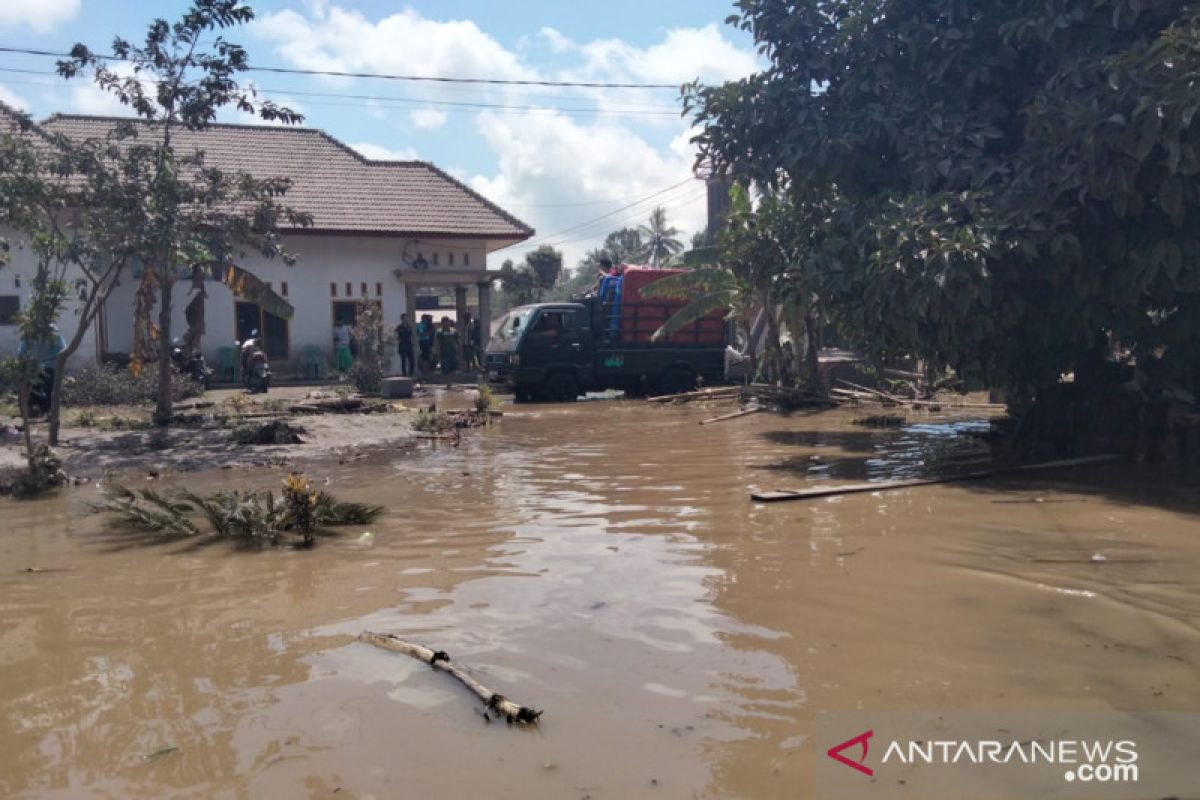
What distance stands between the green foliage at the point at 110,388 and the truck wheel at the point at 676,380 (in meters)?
9.88

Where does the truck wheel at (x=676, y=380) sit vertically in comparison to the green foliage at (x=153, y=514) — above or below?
above

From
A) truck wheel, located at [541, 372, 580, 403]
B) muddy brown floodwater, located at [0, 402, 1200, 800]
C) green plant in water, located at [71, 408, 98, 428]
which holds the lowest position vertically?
muddy brown floodwater, located at [0, 402, 1200, 800]

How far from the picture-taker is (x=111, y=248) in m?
13.2

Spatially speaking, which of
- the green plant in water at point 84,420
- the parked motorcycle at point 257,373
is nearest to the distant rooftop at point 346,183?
the parked motorcycle at point 257,373

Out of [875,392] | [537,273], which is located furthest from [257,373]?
[537,273]

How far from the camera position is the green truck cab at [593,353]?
68.4 ft

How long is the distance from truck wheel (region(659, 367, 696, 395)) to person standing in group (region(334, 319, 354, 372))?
8.19m

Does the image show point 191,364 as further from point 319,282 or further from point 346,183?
point 346,183

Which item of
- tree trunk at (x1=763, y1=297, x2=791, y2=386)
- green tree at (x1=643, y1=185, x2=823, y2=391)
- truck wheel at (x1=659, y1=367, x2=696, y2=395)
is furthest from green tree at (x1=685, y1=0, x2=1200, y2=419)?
truck wheel at (x1=659, y1=367, x2=696, y2=395)

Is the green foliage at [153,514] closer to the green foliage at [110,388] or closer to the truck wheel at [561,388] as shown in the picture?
the green foliage at [110,388]

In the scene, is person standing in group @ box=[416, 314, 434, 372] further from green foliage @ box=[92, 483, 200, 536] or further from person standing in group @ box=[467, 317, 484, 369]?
green foliage @ box=[92, 483, 200, 536]

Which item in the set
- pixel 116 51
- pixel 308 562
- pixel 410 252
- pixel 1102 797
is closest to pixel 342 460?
pixel 308 562

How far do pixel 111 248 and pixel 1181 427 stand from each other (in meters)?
12.8

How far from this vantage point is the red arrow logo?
3732 mm
